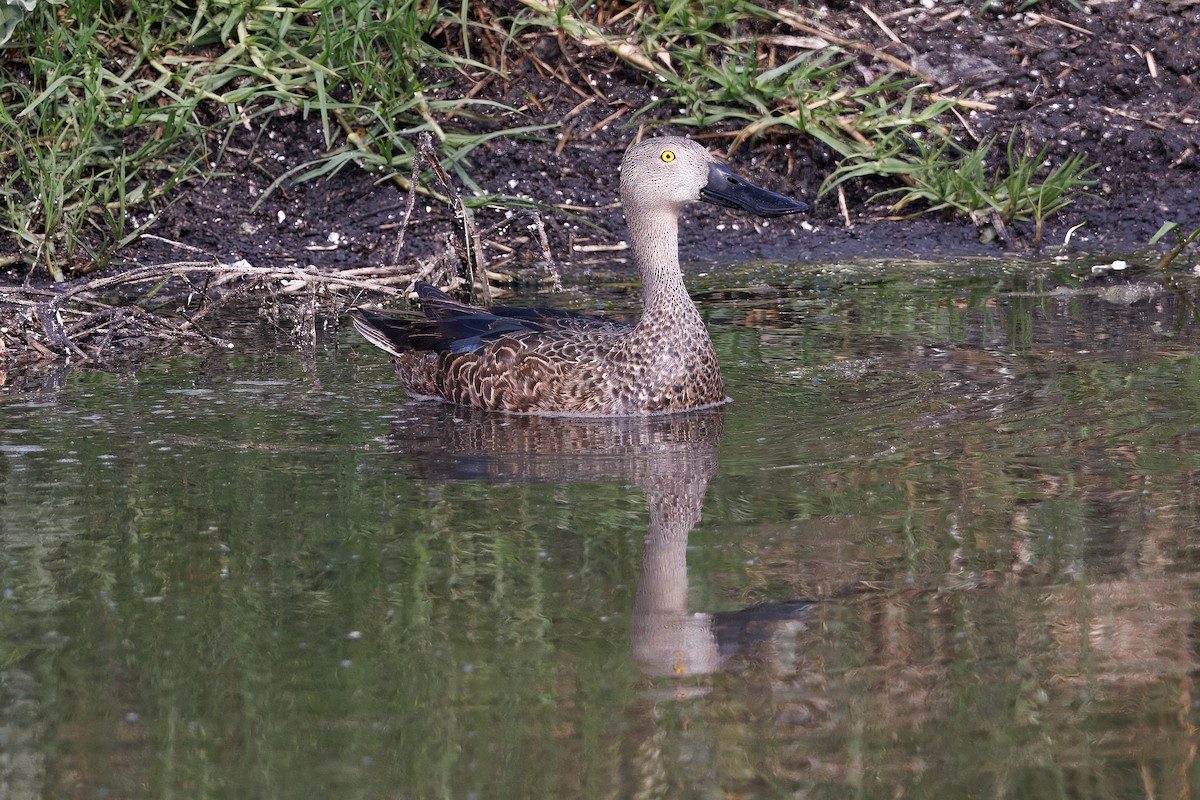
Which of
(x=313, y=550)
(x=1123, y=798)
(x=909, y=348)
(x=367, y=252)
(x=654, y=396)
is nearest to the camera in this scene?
(x=1123, y=798)

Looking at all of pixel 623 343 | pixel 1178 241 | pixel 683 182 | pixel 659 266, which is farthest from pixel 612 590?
pixel 1178 241

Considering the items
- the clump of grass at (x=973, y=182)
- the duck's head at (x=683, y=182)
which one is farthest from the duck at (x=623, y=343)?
the clump of grass at (x=973, y=182)

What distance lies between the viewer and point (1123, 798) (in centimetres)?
304

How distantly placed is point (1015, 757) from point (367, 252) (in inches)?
255

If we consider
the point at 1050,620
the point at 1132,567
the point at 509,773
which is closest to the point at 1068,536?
the point at 1132,567

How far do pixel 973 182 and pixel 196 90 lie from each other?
422cm

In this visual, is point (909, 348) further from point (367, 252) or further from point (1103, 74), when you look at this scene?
point (1103, 74)

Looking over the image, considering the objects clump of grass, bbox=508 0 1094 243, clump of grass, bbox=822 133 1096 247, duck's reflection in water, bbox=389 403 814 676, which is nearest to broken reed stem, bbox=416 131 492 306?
duck's reflection in water, bbox=389 403 814 676

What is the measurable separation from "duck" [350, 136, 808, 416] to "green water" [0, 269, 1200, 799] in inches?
5.6

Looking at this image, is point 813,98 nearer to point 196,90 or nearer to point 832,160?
point 832,160

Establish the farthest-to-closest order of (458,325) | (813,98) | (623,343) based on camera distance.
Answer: (813,98), (458,325), (623,343)

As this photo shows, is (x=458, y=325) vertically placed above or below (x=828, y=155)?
below

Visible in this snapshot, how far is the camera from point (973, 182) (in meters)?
9.55

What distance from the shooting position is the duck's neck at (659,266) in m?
6.35
